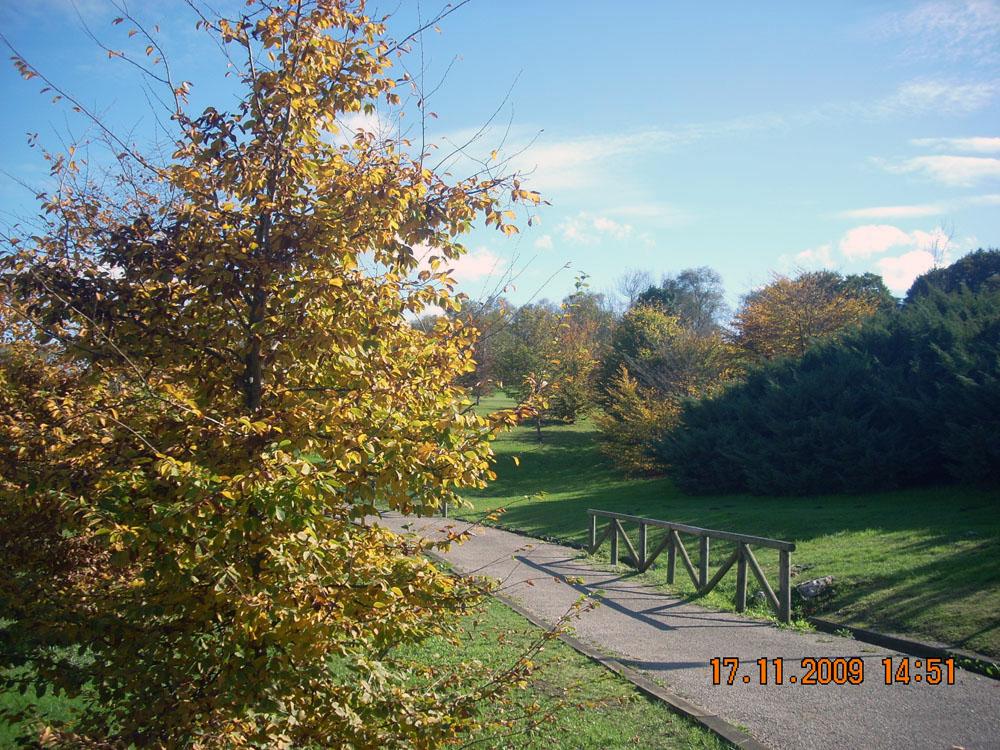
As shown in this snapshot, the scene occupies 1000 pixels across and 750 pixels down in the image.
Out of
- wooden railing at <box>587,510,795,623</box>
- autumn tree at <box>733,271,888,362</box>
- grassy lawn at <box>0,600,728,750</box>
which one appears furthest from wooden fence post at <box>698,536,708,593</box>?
autumn tree at <box>733,271,888,362</box>

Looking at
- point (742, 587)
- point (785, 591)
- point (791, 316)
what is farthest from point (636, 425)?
point (785, 591)

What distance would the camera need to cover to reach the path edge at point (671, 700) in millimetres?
5703

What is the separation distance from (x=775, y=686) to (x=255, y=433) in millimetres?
5582

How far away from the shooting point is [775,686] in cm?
703

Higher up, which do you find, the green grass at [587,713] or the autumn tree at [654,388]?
the autumn tree at [654,388]

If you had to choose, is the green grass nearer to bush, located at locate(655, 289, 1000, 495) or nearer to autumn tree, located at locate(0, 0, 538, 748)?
autumn tree, located at locate(0, 0, 538, 748)

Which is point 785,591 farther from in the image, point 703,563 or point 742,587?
point 703,563

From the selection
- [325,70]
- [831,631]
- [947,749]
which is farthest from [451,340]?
[831,631]

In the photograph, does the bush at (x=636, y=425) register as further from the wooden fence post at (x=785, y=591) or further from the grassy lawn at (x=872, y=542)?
the wooden fence post at (x=785, y=591)

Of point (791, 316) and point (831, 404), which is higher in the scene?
point (791, 316)

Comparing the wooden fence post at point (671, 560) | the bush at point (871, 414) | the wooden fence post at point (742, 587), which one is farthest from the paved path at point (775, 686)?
the bush at point (871, 414)

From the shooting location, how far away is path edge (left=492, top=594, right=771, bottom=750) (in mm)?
5703

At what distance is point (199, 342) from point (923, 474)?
18.3 m
